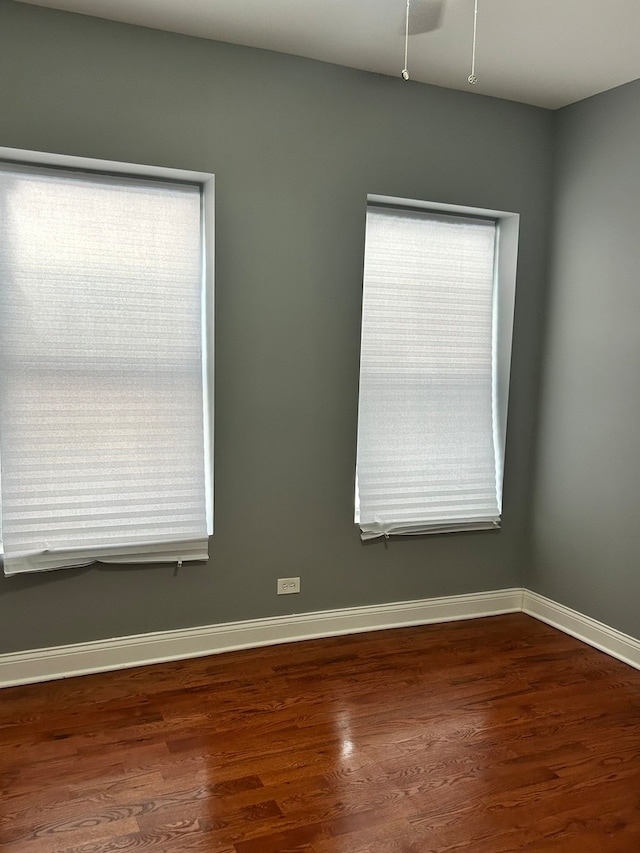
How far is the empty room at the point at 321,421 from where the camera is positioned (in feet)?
8.66

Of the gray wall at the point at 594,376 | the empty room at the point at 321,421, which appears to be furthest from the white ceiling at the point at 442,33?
the gray wall at the point at 594,376

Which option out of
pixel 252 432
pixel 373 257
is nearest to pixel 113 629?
pixel 252 432

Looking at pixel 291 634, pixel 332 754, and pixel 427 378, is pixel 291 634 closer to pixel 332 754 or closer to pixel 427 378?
pixel 332 754

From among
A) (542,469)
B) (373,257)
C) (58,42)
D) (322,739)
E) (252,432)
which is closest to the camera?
(322,739)

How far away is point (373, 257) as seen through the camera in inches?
146

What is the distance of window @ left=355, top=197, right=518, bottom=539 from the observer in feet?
12.3

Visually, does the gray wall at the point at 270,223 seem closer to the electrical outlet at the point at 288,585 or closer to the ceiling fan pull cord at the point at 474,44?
the electrical outlet at the point at 288,585

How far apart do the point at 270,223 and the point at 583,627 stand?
8.50 feet

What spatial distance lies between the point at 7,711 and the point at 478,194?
3.26 meters

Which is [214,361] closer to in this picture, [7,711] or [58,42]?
[58,42]

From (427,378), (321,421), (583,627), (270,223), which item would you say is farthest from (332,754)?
(270,223)

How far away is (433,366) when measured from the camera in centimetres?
389

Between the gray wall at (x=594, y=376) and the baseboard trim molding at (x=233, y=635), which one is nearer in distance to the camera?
the baseboard trim molding at (x=233, y=635)

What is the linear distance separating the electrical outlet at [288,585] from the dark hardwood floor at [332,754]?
278 millimetres
